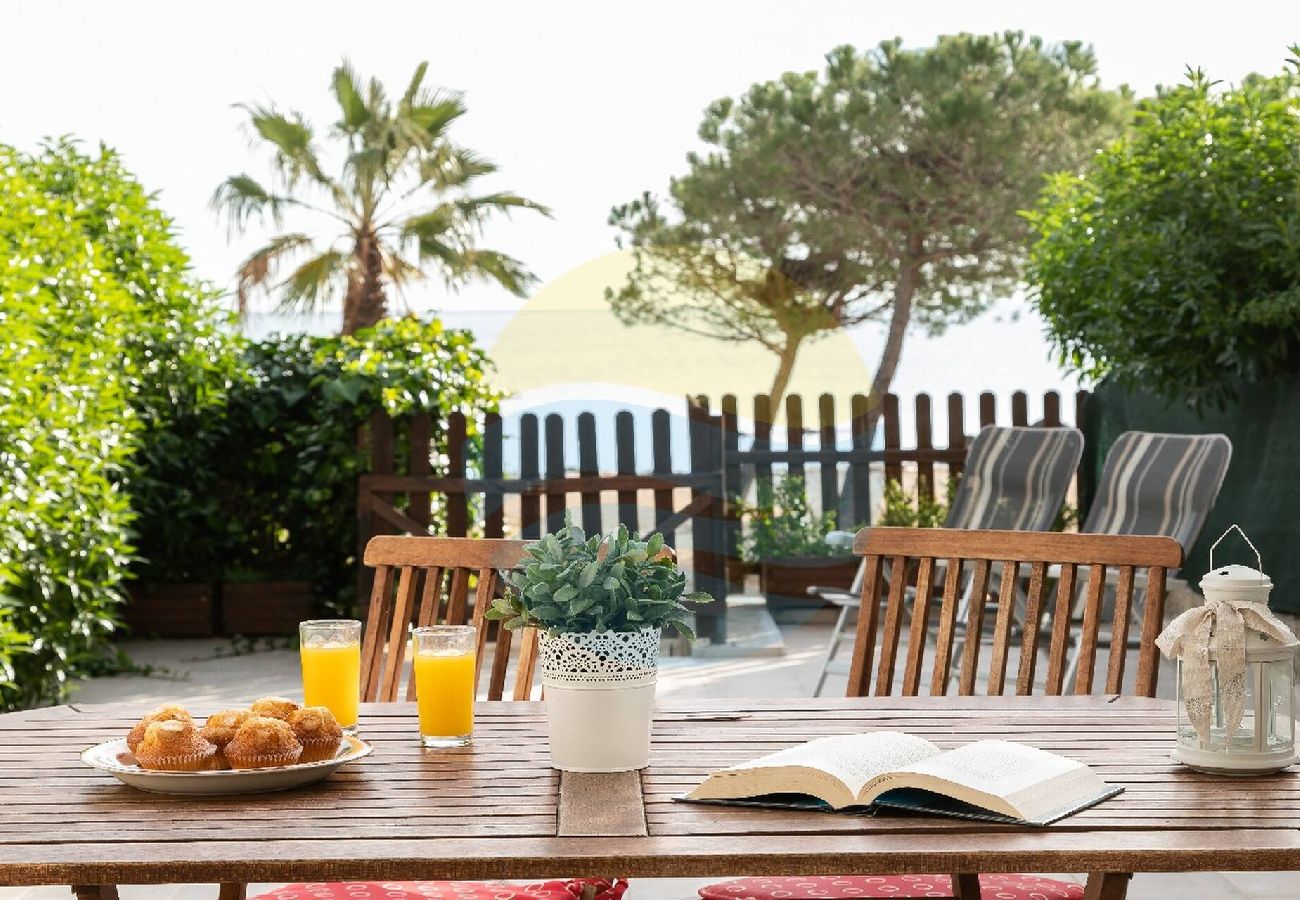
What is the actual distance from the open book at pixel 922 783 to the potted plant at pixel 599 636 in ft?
0.47

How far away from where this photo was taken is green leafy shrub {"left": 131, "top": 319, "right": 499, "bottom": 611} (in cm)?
692

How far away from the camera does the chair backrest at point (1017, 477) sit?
19.2ft

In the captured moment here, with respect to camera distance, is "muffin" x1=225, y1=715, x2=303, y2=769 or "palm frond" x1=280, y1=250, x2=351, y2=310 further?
"palm frond" x1=280, y1=250, x2=351, y2=310

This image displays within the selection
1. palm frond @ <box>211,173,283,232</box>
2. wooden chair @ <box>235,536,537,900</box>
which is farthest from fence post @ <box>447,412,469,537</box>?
palm frond @ <box>211,173,283,232</box>

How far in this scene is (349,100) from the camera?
40.9ft

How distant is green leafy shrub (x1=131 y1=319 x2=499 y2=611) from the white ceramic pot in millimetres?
5372

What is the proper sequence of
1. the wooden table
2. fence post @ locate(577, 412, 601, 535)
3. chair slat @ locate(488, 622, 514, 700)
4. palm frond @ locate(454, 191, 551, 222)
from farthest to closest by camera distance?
palm frond @ locate(454, 191, 551, 222), fence post @ locate(577, 412, 601, 535), chair slat @ locate(488, 622, 514, 700), the wooden table

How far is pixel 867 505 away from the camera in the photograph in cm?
805

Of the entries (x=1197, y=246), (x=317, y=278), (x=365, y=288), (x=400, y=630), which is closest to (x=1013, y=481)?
(x=1197, y=246)

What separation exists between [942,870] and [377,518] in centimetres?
575

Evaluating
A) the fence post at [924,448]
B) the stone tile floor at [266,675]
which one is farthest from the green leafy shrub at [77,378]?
the fence post at [924,448]

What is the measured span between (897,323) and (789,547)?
6.08m

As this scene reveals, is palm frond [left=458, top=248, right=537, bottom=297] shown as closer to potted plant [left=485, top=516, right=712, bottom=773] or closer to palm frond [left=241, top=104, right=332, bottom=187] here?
palm frond [left=241, top=104, right=332, bottom=187]

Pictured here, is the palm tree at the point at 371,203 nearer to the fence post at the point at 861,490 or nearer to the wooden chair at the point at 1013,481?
the fence post at the point at 861,490
